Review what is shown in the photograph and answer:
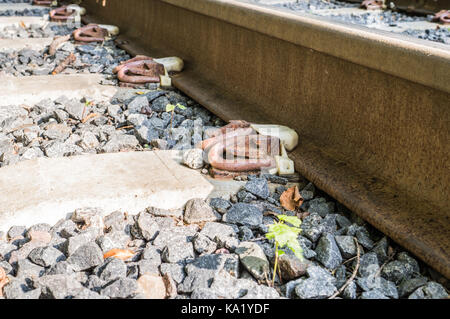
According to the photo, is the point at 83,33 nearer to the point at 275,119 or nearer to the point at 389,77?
the point at 275,119

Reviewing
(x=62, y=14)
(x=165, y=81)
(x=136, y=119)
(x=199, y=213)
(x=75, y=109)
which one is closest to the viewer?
(x=199, y=213)

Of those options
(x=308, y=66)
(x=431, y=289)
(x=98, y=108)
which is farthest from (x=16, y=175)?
(x=431, y=289)

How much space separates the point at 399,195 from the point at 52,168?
181 cm

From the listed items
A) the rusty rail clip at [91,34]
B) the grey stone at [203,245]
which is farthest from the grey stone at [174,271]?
the rusty rail clip at [91,34]

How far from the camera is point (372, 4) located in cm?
768

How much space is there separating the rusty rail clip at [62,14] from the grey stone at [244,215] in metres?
6.05

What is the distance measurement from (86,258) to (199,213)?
63cm

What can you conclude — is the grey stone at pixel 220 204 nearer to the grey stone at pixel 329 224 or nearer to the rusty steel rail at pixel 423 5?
the grey stone at pixel 329 224

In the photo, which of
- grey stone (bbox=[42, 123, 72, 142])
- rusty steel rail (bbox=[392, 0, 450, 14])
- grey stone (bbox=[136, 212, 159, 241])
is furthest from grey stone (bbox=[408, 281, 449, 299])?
rusty steel rail (bbox=[392, 0, 450, 14])

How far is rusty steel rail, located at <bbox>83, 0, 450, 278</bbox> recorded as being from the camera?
2.35 m

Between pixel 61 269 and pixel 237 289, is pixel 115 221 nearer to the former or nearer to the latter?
pixel 61 269

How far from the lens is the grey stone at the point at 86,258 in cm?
218

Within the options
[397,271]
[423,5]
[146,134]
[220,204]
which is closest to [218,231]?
[220,204]

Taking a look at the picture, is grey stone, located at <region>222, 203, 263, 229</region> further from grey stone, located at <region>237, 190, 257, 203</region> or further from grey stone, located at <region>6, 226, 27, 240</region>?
grey stone, located at <region>6, 226, 27, 240</region>
